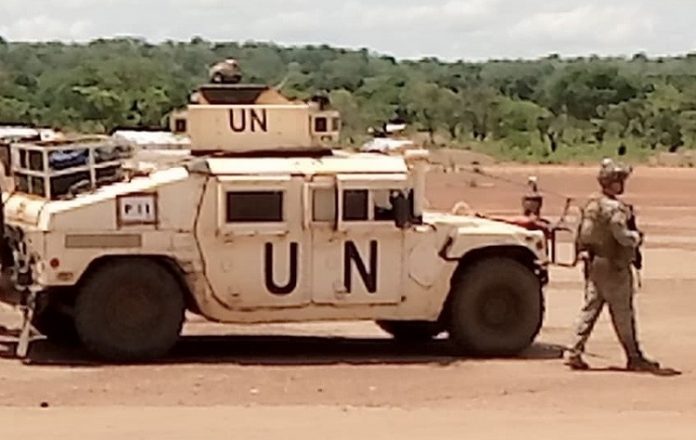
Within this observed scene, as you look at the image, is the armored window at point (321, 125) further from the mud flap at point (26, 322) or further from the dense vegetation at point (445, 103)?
the dense vegetation at point (445, 103)

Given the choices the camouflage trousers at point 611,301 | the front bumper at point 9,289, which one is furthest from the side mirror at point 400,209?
the front bumper at point 9,289

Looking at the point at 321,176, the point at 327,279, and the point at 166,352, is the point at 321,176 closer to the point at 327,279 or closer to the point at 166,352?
the point at 327,279

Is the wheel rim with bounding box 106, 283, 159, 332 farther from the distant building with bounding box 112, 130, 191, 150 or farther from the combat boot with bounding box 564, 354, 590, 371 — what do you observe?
the combat boot with bounding box 564, 354, 590, 371

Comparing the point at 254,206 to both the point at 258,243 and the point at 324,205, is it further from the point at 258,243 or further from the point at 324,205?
the point at 324,205

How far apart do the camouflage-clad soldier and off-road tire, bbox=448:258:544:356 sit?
3.51ft

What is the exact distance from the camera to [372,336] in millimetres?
19984

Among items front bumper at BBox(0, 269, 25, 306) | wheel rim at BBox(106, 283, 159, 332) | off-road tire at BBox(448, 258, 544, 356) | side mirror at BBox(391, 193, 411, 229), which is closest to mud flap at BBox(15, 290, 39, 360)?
front bumper at BBox(0, 269, 25, 306)

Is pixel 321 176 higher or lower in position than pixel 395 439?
higher

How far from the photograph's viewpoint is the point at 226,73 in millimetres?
19234

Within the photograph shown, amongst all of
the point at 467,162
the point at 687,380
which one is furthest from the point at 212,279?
the point at 467,162


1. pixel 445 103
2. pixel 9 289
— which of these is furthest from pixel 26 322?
pixel 445 103

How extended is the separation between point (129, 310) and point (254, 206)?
143 centimetres

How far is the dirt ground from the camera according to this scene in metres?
13.0

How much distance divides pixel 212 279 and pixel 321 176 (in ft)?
4.37
